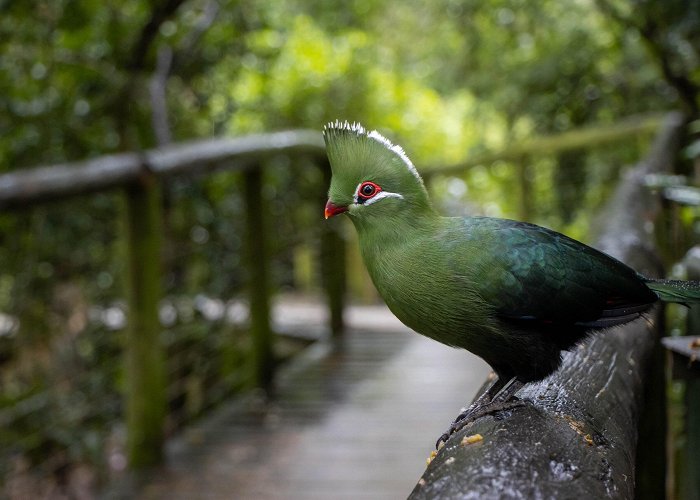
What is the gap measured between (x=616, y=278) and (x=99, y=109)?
3553mm

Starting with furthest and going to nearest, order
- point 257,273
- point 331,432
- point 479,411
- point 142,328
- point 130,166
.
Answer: point 257,273 < point 331,432 < point 142,328 < point 130,166 < point 479,411

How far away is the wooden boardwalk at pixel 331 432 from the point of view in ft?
9.53

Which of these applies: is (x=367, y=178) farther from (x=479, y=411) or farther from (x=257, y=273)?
(x=257, y=273)

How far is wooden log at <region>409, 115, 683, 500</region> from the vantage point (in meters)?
0.90

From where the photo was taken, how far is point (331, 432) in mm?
3482

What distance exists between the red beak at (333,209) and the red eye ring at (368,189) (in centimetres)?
4

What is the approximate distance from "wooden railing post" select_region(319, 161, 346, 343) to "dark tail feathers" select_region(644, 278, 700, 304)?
3.83 metres

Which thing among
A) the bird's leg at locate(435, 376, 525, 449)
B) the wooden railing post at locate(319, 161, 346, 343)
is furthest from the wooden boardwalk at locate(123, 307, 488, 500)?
the bird's leg at locate(435, 376, 525, 449)

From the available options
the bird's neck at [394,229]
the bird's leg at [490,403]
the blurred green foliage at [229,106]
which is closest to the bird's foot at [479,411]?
the bird's leg at [490,403]

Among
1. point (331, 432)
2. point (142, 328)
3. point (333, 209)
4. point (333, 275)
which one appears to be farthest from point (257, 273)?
point (333, 209)

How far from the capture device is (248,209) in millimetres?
4031

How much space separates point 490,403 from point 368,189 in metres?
0.41

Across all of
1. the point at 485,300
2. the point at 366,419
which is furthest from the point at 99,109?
the point at 485,300

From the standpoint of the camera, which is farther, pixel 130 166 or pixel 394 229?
pixel 130 166
